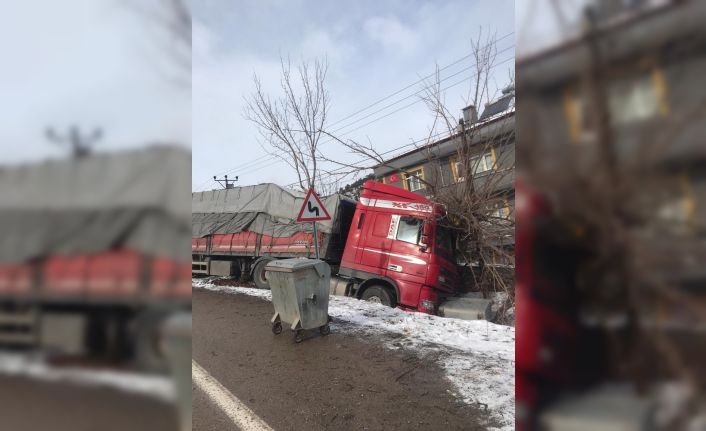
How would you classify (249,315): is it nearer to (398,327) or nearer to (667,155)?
(398,327)

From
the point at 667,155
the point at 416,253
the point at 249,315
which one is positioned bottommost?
the point at 249,315

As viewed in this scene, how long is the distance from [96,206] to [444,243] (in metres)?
7.61

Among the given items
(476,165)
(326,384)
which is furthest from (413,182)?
(326,384)

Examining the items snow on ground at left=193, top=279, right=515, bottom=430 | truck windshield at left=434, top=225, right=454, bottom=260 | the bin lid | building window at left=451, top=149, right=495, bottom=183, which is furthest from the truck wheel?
building window at left=451, top=149, right=495, bottom=183

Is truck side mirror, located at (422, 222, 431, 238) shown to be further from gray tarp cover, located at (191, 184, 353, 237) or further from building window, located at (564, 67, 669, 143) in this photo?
building window, located at (564, 67, 669, 143)

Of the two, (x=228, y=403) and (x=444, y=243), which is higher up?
(x=444, y=243)

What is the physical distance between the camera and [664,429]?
419mm

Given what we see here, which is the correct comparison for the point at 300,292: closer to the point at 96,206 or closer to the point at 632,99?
the point at 96,206

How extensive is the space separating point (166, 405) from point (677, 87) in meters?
0.80

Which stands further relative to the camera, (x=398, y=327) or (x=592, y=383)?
(x=398, y=327)

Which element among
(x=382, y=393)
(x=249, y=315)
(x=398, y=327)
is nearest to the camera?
(x=382, y=393)

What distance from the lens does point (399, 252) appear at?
25.1 ft

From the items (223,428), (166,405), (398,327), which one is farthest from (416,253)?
(166,405)

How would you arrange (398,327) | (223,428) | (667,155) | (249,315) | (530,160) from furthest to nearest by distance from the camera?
(249,315) → (398,327) → (223,428) → (530,160) → (667,155)
